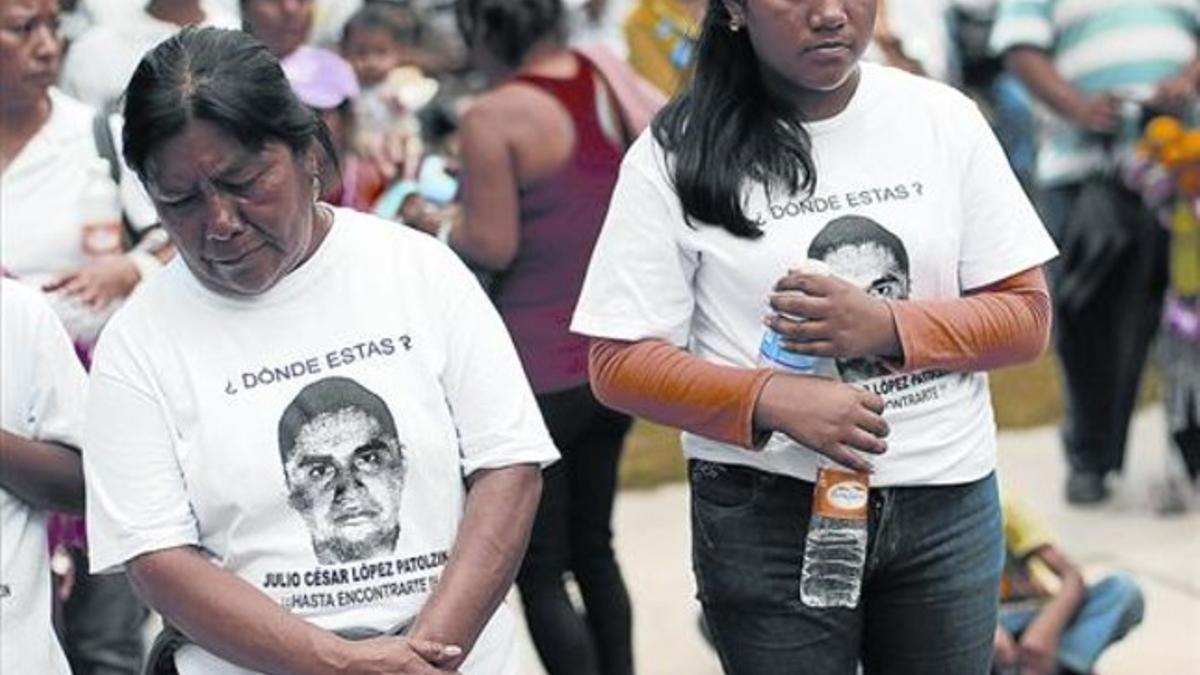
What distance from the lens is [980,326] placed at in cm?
288

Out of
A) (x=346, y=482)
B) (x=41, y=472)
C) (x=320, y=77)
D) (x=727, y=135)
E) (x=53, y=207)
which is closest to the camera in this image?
(x=346, y=482)

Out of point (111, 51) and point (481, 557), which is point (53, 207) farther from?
point (481, 557)

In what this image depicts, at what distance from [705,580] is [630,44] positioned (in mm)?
3009

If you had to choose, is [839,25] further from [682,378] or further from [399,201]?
[399,201]

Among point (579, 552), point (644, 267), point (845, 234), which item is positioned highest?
point (845, 234)

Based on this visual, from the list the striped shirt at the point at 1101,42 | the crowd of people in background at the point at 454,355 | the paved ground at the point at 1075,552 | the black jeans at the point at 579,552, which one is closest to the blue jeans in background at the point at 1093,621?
the paved ground at the point at 1075,552

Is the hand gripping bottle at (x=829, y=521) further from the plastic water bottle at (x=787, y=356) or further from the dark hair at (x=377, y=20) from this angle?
the dark hair at (x=377, y=20)

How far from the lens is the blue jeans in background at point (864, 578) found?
292 cm

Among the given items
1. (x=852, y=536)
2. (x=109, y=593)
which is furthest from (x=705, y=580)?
(x=109, y=593)

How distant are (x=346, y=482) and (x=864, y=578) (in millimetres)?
764

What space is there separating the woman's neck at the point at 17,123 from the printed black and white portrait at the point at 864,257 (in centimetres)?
165

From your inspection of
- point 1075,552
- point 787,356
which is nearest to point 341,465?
point 787,356

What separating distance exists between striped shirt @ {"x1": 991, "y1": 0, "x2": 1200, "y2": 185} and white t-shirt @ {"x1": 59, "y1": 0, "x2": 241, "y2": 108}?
2681 millimetres

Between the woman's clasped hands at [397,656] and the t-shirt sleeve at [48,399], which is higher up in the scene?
the woman's clasped hands at [397,656]
